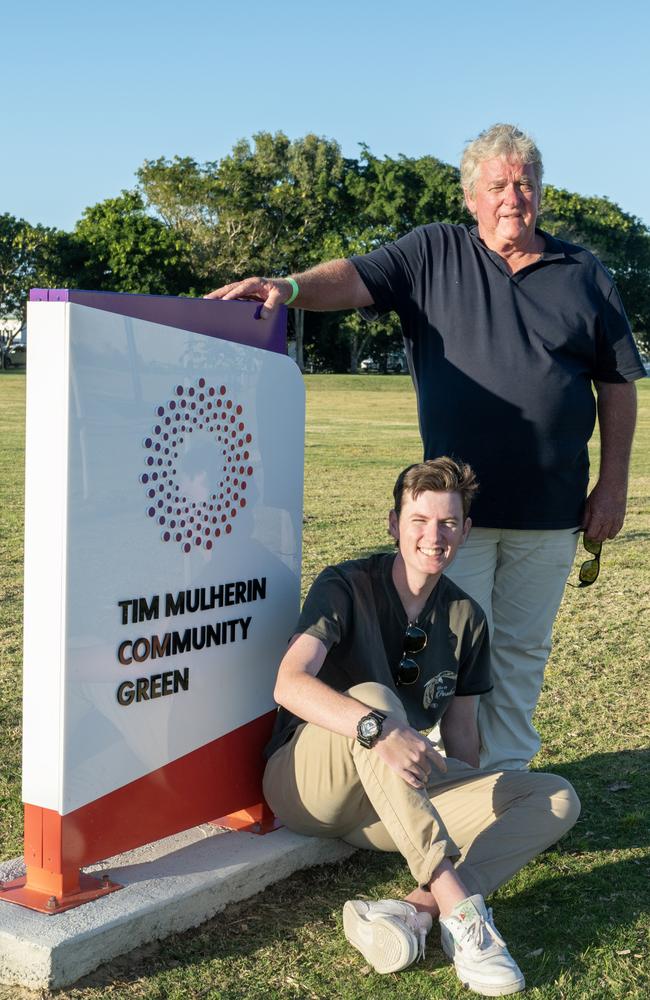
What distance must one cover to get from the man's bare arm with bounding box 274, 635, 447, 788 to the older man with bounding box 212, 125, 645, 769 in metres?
0.96

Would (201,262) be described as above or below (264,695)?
above

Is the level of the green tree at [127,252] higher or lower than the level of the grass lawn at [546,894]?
higher

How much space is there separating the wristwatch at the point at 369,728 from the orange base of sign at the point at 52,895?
0.83 meters

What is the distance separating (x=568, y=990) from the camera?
10.3ft

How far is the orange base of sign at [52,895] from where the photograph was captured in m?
3.19

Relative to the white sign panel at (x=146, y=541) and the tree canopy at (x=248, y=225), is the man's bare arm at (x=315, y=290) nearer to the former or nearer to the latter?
the white sign panel at (x=146, y=541)

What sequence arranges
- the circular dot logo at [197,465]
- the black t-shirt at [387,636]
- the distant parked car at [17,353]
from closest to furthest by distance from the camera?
the circular dot logo at [197,465] → the black t-shirt at [387,636] → the distant parked car at [17,353]

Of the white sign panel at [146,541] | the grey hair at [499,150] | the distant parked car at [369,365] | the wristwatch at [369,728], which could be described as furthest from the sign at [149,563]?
the distant parked car at [369,365]

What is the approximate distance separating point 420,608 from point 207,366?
985mm

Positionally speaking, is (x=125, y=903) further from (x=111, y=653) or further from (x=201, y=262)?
Result: (x=201, y=262)

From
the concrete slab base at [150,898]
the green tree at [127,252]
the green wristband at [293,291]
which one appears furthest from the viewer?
the green tree at [127,252]

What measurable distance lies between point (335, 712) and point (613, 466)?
1636 mm

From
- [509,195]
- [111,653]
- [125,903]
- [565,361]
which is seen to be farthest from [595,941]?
[509,195]

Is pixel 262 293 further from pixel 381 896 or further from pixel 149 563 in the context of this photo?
pixel 381 896
